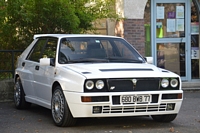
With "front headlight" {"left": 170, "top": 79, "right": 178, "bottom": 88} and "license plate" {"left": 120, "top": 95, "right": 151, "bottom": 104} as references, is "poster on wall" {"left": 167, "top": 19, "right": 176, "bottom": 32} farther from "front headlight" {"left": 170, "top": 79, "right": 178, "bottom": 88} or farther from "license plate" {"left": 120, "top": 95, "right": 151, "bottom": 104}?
"license plate" {"left": 120, "top": 95, "right": 151, "bottom": 104}

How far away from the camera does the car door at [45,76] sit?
9297mm

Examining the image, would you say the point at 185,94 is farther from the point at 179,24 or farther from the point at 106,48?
the point at 106,48

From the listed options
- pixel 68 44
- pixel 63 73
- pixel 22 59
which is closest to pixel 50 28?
pixel 22 59

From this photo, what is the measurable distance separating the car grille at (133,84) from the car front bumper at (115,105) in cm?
9

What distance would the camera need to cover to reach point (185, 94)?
14188mm

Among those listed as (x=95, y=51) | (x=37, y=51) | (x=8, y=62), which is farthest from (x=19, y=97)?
(x=8, y=62)

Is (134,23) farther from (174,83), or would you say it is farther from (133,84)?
(133,84)

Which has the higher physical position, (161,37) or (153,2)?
(153,2)

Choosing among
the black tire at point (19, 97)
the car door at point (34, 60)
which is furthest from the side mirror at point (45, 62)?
the black tire at point (19, 97)

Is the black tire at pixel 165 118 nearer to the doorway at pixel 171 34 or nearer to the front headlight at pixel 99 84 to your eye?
the front headlight at pixel 99 84

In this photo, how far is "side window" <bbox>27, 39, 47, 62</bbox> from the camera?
10.4 metres

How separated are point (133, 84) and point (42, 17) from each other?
5235 millimetres

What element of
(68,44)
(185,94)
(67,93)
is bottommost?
(185,94)

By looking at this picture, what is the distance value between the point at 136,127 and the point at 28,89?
9.27 ft
